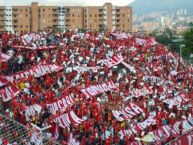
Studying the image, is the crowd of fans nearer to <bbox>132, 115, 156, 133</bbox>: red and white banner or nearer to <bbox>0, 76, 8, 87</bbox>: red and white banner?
<bbox>132, 115, 156, 133</bbox>: red and white banner

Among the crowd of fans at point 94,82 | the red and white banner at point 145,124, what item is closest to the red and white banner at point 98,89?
the crowd of fans at point 94,82

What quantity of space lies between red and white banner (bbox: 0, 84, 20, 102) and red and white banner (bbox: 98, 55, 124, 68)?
8.25 m

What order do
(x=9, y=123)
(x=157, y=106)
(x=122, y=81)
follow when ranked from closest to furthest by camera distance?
(x=9, y=123), (x=157, y=106), (x=122, y=81)

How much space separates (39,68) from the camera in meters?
26.2

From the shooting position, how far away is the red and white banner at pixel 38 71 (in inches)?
996

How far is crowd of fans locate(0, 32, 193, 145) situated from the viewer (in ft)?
69.1

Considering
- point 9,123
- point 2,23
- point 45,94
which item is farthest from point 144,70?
point 2,23

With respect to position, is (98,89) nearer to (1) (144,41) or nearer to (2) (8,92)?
(2) (8,92)

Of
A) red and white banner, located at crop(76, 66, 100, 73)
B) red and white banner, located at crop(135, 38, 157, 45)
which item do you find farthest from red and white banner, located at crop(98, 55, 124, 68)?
red and white banner, located at crop(135, 38, 157, 45)

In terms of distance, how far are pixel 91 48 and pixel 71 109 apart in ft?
32.6

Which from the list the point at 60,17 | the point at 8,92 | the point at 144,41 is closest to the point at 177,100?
the point at 8,92

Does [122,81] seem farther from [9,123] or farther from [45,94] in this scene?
[9,123]

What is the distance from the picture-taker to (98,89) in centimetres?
2589

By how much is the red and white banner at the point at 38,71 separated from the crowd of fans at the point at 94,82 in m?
0.29
